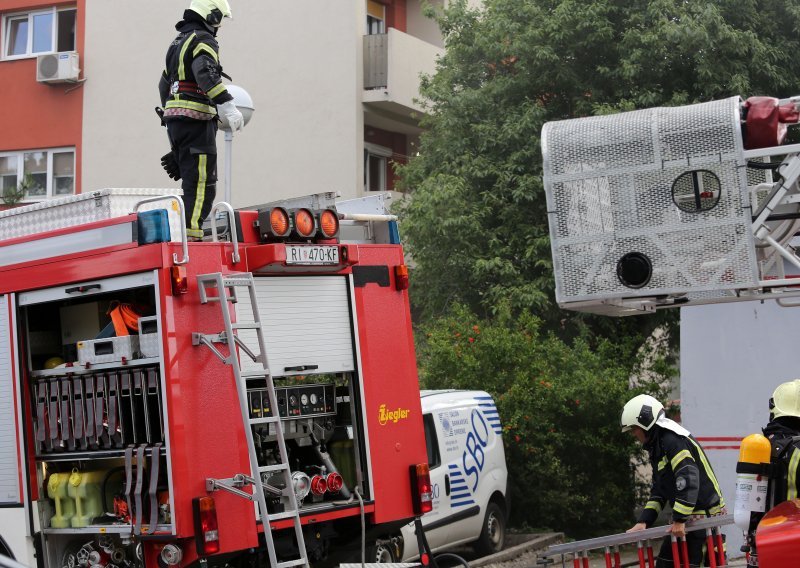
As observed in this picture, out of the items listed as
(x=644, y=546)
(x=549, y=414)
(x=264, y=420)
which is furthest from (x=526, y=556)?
(x=264, y=420)

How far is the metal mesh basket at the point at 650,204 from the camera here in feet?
20.1

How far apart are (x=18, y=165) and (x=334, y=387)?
60.2ft

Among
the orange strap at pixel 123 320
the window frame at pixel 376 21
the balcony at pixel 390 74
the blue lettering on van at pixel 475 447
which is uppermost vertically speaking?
the window frame at pixel 376 21

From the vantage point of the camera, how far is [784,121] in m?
6.14

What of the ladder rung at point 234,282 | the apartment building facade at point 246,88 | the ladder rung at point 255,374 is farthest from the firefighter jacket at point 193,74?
the apartment building facade at point 246,88

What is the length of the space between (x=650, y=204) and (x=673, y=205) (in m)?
0.13

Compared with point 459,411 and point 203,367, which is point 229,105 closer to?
point 203,367

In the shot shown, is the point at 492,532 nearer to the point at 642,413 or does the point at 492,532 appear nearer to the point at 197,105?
the point at 642,413

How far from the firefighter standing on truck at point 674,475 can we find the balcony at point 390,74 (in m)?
14.1

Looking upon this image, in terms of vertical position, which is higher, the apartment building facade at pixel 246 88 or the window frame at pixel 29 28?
the window frame at pixel 29 28

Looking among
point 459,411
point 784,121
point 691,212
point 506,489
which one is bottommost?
point 506,489

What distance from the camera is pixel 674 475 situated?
25.2 feet

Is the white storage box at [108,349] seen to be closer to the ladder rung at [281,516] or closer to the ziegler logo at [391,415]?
the ladder rung at [281,516]

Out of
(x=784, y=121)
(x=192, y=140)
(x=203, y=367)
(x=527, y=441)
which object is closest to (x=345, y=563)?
(x=203, y=367)
